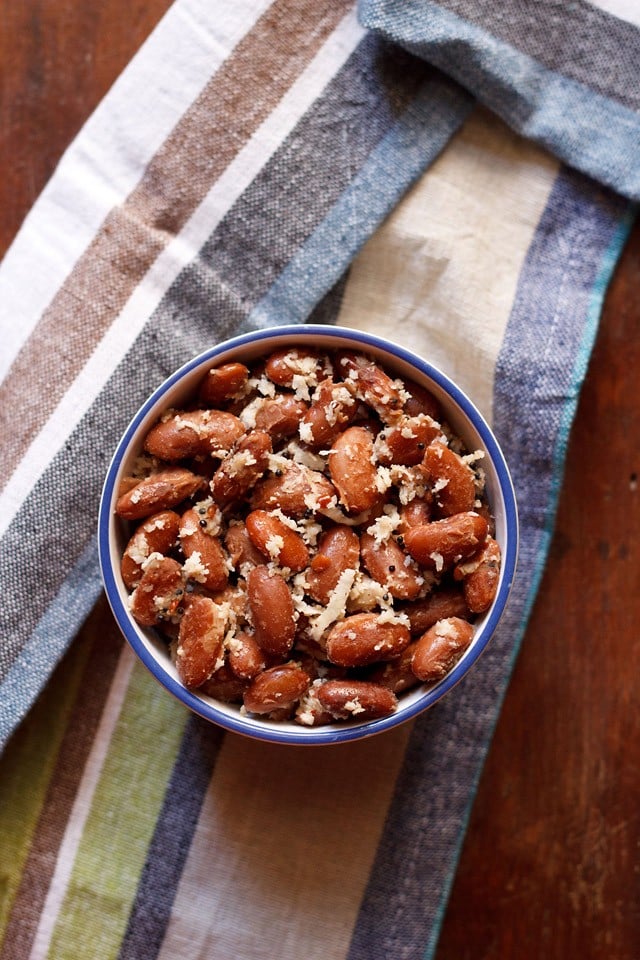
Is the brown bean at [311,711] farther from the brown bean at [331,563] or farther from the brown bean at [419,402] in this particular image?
the brown bean at [419,402]

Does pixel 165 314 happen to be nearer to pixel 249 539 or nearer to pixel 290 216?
pixel 290 216

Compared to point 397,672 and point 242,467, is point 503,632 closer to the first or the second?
point 397,672

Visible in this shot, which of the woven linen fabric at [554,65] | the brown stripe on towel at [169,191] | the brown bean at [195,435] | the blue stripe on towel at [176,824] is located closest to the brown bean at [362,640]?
the brown bean at [195,435]

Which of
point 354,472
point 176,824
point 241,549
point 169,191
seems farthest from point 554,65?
point 176,824

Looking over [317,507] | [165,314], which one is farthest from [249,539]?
[165,314]

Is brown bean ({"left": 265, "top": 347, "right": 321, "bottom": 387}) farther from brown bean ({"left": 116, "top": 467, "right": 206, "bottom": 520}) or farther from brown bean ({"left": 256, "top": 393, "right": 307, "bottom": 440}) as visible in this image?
brown bean ({"left": 116, "top": 467, "right": 206, "bottom": 520})

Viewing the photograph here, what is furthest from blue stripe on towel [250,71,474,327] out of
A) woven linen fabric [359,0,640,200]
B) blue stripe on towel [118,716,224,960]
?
blue stripe on towel [118,716,224,960]
